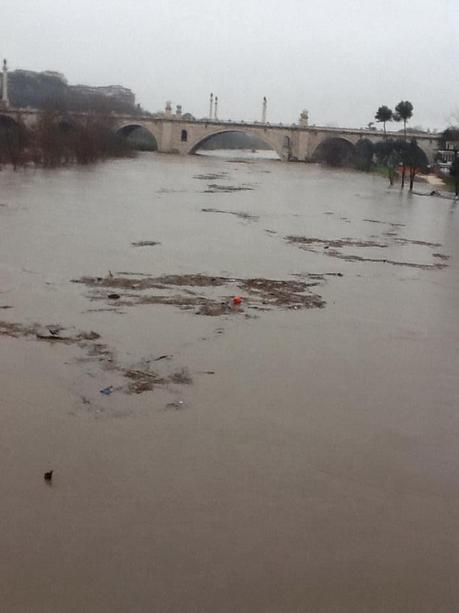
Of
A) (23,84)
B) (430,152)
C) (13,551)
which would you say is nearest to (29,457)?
(13,551)

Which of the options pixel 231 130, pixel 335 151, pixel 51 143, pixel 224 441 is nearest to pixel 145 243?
pixel 224 441

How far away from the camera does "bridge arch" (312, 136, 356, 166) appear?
63.6 m

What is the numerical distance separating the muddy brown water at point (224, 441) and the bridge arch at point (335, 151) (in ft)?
173

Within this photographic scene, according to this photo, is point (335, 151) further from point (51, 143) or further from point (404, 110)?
point (51, 143)

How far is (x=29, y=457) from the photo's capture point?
16.8ft

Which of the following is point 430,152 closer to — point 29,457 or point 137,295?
point 137,295

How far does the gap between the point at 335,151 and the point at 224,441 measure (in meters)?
61.7

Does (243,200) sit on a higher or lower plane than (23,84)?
lower

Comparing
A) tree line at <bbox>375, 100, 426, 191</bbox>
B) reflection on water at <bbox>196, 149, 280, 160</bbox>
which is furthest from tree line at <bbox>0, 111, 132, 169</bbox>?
reflection on water at <bbox>196, 149, 280, 160</bbox>

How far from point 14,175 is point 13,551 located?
1032 inches

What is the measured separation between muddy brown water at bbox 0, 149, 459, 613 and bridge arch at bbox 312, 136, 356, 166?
2071 inches

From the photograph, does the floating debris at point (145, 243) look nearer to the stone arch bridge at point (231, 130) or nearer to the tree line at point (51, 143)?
the tree line at point (51, 143)

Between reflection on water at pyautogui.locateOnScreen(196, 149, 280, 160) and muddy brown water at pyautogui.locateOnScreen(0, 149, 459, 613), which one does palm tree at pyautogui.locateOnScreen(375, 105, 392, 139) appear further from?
muddy brown water at pyautogui.locateOnScreen(0, 149, 459, 613)

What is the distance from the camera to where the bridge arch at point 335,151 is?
63562mm
